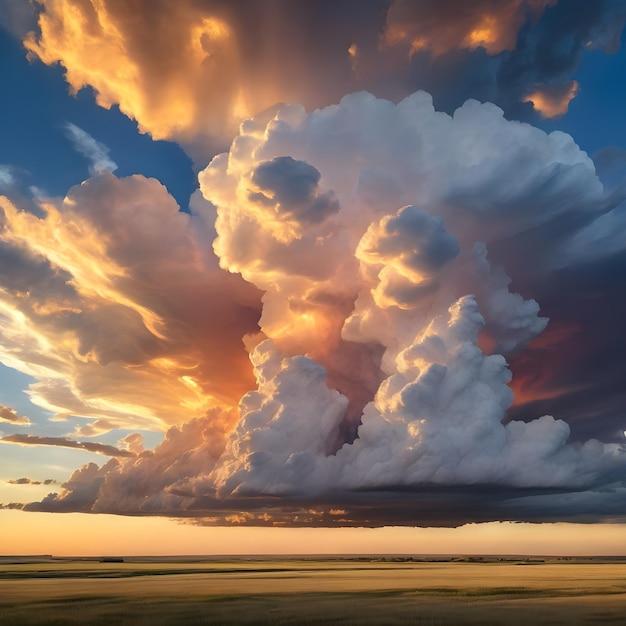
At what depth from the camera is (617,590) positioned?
278 ft

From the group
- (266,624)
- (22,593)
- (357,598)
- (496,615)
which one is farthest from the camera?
(22,593)

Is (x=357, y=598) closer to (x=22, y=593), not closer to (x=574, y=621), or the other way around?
(x=574, y=621)

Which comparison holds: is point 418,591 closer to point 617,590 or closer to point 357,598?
point 357,598

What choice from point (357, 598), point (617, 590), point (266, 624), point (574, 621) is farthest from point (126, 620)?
point (617, 590)

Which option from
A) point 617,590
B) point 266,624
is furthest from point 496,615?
point 617,590

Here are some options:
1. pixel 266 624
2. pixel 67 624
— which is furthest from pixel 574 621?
pixel 67 624

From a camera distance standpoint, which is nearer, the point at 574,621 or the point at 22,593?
the point at 574,621

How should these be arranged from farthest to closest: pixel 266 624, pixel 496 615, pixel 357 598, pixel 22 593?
pixel 22 593, pixel 357 598, pixel 496 615, pixel 266 624

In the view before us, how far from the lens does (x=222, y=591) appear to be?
84.6 m

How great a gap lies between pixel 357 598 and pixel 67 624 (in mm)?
34930

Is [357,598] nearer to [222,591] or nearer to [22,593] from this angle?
[222,591]

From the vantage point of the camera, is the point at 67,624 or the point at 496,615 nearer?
the point at 67,624

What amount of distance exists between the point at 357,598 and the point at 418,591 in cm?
1569

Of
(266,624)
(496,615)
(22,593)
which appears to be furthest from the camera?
(22,593)
